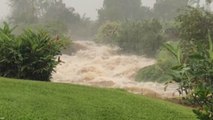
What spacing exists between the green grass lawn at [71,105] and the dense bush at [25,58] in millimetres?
1815

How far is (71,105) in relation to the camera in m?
8.01

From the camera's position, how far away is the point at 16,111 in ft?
23.4

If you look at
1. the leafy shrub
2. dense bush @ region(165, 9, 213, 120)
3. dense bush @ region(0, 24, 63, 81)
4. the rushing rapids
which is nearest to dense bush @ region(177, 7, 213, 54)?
the rushing rapids

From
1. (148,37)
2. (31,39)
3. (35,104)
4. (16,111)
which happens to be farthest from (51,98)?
(148,37)

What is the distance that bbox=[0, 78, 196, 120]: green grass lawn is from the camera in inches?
287

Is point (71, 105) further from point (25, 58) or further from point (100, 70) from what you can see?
point (100, 70)

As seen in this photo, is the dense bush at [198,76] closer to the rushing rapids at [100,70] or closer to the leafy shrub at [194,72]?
the leafy shrub at [194,72]

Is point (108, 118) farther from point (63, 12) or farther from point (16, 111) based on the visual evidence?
point (63, 12)

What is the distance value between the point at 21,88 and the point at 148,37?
88.4 ft

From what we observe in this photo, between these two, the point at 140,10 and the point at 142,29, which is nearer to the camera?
the point at 142,29

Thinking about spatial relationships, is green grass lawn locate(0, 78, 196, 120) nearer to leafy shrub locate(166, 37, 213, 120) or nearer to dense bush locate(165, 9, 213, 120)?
dense bush locate(165, 9, 213, 120)

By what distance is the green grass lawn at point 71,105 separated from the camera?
7289 mm

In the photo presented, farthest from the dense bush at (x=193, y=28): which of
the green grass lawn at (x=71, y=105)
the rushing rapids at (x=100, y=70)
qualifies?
the green grass lawn at (x=71, y=105)

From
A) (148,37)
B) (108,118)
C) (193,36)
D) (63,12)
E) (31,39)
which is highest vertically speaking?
(63,12)
